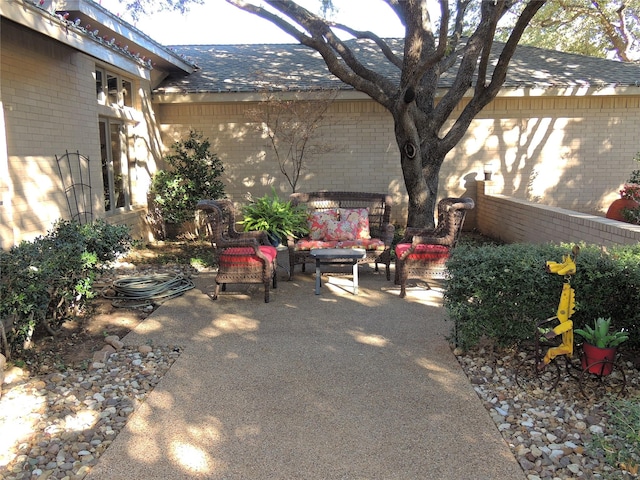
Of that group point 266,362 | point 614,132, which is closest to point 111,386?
point 266,362

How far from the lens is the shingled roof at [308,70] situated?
1097 centimetres

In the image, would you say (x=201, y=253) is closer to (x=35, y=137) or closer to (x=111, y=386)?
(x=35, y=137)

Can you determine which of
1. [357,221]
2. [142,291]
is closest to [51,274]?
[142,291]

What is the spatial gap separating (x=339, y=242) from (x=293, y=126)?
158 inches

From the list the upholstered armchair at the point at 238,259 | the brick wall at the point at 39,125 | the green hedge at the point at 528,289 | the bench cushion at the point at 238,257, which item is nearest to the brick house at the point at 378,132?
the brick wall at the point at 39,125

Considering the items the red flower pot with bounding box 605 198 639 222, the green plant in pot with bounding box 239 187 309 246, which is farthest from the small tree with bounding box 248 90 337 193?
the red flower pot with bounding box 605 198 639 222

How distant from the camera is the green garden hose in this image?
641 cm

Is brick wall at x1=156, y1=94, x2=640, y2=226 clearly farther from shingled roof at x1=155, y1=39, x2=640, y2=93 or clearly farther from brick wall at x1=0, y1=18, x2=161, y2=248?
brick wall at x1=0, y1=18, x2=161, y2=248

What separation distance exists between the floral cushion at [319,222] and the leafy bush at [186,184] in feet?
10.4

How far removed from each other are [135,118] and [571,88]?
8755mm

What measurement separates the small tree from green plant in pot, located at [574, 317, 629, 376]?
7.51 meters

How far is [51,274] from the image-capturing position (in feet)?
14.5

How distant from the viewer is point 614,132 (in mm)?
11398

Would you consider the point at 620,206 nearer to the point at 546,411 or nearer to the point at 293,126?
the point at 293,126
